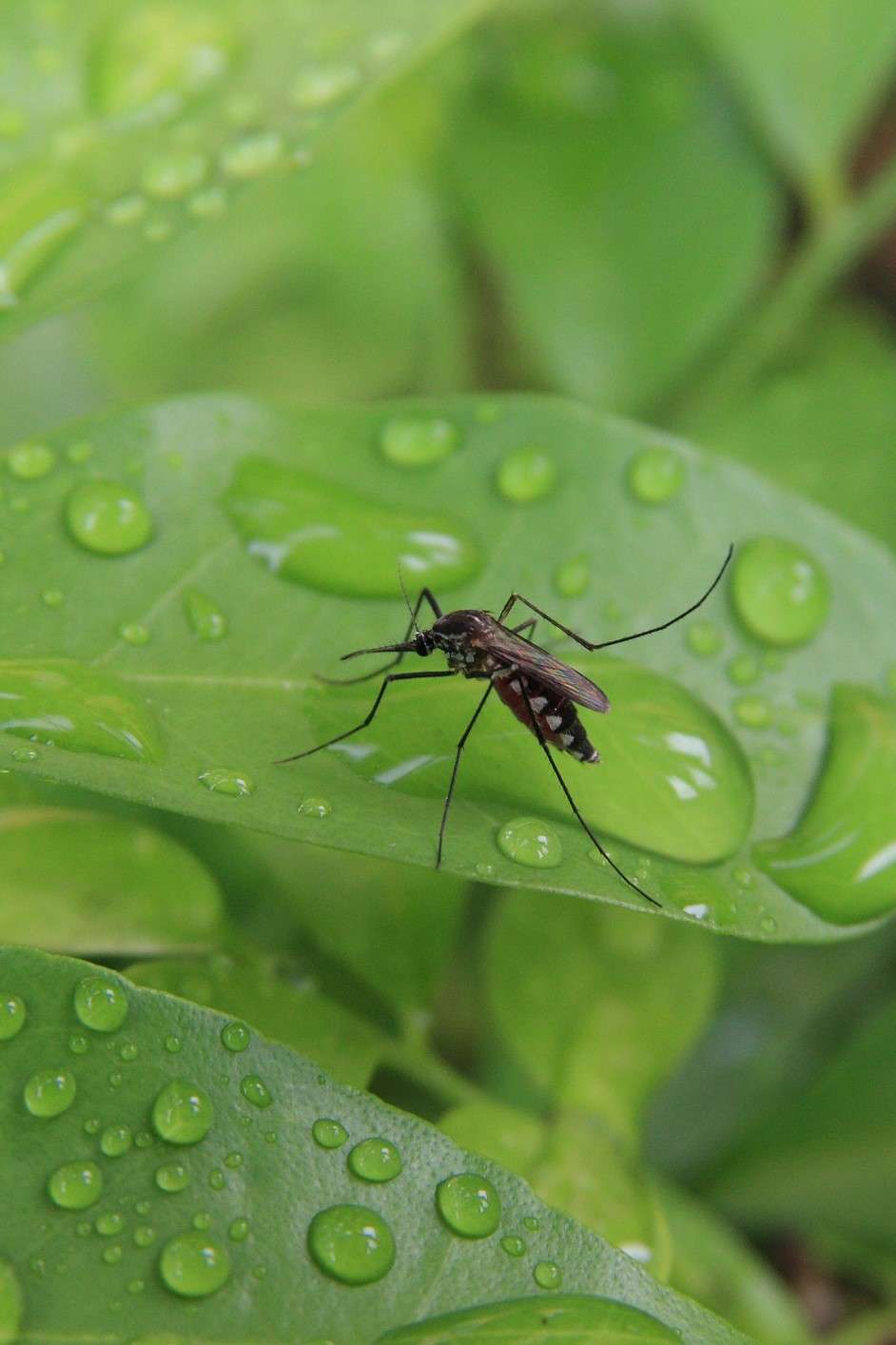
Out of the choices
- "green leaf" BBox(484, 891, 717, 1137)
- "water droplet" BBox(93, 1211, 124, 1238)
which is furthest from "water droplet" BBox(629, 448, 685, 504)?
"water droplet" BBox(93, 1211, 124, 1238)

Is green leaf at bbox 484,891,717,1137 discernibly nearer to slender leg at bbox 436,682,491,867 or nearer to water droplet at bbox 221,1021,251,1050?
slender leg at bbox 436,682,491,867

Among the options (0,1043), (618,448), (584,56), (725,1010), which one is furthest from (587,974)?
(584,56)

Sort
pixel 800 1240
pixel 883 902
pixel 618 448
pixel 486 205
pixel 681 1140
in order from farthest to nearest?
pixel 486 205 → pixel 681 1140 → pixel 800 1240 → pixel 618 448 → pixel 883 902

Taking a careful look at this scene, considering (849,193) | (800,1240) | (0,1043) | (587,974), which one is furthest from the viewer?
(849,193)

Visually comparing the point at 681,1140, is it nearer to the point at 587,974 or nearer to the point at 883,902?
the point at 587,974

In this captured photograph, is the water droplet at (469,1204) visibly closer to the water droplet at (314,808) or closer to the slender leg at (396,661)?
the water droplet at (314,808)

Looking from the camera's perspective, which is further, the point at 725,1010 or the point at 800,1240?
the point at 725,1010
